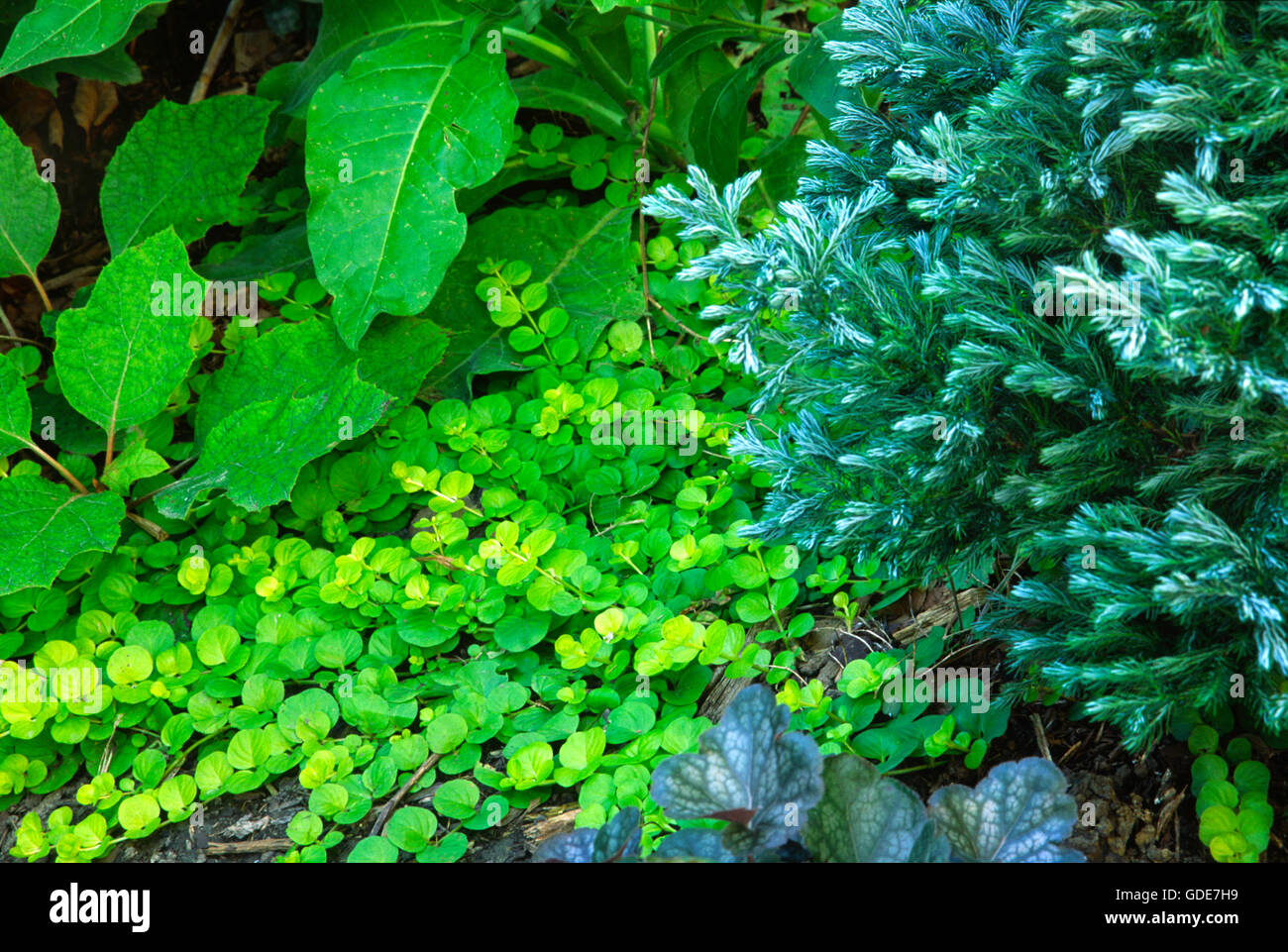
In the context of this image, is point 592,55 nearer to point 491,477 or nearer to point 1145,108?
point 491,477

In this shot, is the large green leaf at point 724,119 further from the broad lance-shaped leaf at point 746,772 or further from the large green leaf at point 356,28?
the broad lance-shaped leaf at point 746,772

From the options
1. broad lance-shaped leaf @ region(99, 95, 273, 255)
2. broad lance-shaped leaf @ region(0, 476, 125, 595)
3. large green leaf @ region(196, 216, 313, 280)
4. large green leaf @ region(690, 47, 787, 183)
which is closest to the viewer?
broad lance-shaped leaf @ region(0, 476, 125, 595)

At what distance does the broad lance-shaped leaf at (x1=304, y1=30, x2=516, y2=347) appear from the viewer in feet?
8.23

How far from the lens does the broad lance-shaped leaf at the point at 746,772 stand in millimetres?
1353

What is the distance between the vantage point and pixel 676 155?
3.20 metres

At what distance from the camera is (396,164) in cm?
257

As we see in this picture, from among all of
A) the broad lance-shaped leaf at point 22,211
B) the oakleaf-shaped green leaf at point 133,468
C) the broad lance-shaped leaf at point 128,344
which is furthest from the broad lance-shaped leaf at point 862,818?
the broad lance-shaped leaf at point 22,211

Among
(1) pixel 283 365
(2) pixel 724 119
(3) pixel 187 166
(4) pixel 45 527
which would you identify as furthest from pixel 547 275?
(4) pixel 45 527

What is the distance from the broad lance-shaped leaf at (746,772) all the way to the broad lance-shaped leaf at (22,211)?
2.50 m

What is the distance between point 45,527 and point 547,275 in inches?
58.1

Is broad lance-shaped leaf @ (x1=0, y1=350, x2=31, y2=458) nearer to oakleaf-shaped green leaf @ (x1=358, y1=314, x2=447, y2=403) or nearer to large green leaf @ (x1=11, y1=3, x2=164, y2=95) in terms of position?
oakleaf-shaped green leaf @ (x1=358, y1=314, x2=447, y2=403)

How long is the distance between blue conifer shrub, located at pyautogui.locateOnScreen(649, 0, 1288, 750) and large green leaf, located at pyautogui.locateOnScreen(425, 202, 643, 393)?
4.13ft

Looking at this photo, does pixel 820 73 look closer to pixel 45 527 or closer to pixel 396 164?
pixel 396 164

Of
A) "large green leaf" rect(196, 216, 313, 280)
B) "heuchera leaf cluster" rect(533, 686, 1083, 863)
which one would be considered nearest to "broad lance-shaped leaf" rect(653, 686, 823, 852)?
"heuchera leaf cluster" rect(533, 686, 1083, 863)
